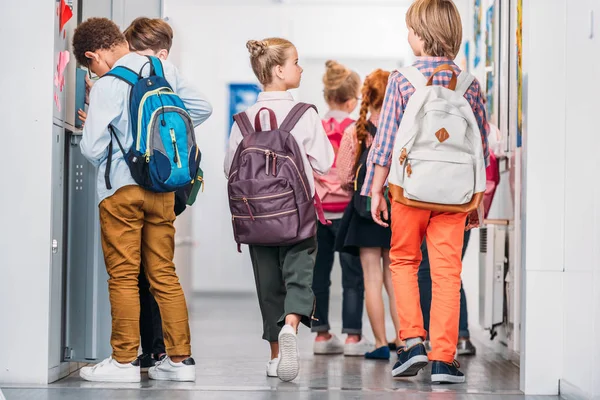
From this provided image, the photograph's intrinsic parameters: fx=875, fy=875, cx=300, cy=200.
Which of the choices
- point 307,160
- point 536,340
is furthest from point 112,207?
Result: point 536,340

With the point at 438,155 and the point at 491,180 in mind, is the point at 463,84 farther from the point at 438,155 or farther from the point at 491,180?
the point at 491,180

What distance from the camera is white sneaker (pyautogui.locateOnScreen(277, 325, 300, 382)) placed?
320 centimetres

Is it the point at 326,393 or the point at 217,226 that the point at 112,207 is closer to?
the point at 326,393

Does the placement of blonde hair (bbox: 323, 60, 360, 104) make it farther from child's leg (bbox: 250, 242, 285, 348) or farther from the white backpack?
the white backpack

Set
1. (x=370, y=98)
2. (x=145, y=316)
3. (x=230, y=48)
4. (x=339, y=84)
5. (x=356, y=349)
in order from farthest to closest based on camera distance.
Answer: (x=230, y=48)
(x=339, y=84)
(x=356, y=349)
(x=370, y=98)
(x=145, y=316)

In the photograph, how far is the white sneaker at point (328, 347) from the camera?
4480mm

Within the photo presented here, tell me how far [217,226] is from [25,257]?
6191 mm

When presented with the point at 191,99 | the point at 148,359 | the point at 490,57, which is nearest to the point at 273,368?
the point at 148,359

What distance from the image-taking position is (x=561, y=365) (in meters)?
3.06

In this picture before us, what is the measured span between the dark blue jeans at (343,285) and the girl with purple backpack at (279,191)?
954 mm

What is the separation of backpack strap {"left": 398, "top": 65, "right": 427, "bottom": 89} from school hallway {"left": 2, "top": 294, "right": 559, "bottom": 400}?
3.65ft

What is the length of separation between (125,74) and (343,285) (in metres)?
1.84

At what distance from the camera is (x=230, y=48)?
933cm

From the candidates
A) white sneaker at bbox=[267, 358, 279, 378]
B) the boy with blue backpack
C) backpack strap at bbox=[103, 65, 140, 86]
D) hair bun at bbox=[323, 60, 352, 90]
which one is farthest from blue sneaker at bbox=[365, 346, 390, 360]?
backpack strap at bbox=[103, 65, 140, 86]
